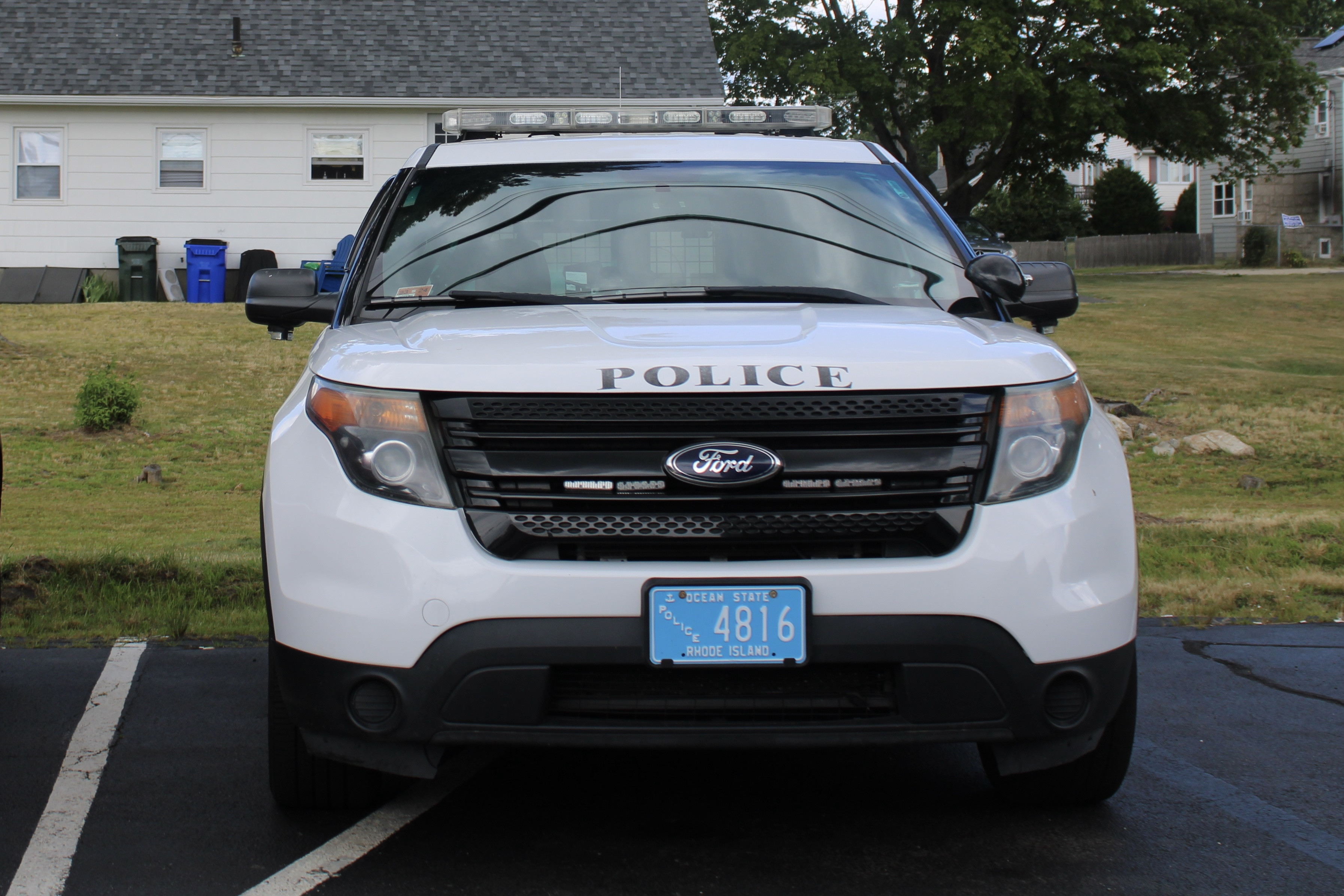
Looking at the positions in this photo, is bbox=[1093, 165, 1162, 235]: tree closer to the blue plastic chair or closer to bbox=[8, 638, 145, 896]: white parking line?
the blue plastic chair

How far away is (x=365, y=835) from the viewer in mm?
3551

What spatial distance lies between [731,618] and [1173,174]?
76646 millimetres

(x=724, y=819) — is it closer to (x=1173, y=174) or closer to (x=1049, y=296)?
(x=1049, y=296)

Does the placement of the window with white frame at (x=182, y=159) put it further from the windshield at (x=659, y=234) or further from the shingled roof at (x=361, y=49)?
the windshield at (x=659, y=234)

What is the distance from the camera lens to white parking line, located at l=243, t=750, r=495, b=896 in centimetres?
324

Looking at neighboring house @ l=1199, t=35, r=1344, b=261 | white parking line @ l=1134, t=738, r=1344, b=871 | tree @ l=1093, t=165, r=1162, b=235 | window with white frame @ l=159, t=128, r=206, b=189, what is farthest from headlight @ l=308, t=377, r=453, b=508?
tree @ l=1093, t=165, r=1162, b=235

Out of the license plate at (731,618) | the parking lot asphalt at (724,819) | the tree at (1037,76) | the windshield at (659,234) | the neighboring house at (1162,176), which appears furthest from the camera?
the neighboring house at (1162,176)

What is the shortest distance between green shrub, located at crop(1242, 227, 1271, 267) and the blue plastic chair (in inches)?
1078

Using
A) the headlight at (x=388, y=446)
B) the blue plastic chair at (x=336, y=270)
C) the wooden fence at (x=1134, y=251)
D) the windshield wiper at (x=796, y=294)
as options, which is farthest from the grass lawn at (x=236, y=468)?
the wooden fence at (x=1134, y=251)

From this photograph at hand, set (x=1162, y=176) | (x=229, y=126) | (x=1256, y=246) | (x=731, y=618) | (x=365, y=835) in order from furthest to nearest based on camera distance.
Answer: (x=1162, y=176), (x=1256, y=246), (x=229, y=126), (x=365, y=835), (x=731, y=618)

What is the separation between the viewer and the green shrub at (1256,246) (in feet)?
132

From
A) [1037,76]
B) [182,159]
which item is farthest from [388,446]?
[1037,76]

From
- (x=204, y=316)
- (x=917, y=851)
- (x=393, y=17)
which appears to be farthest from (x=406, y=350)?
(x=393, y=17)

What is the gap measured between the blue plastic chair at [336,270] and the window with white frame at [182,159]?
254 centimetres
